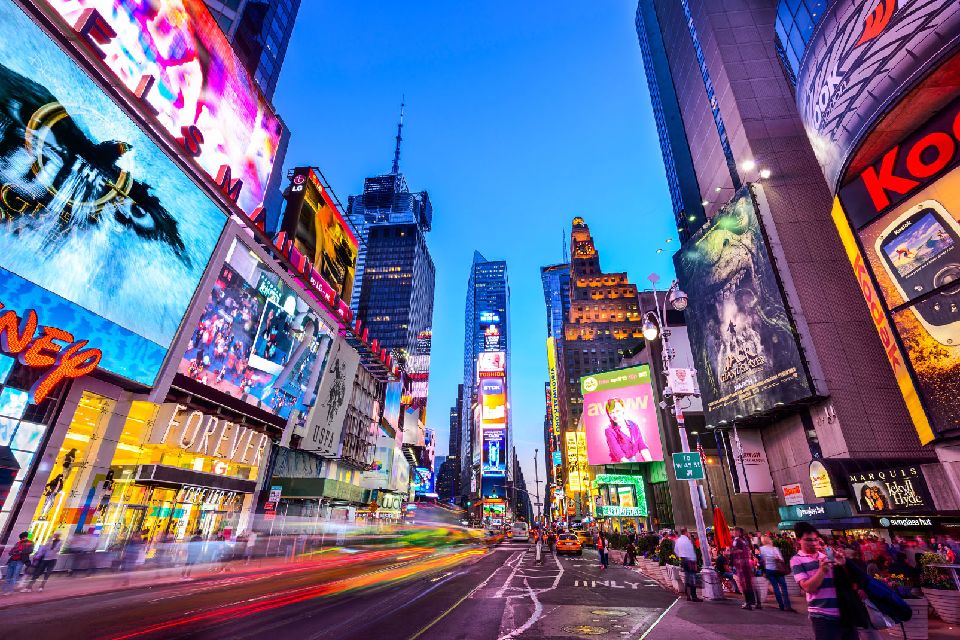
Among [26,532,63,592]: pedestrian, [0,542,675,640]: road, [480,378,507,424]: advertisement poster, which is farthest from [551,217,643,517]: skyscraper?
[26,532,63,592]: pedestrian

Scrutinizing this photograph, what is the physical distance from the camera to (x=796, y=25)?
25.1m

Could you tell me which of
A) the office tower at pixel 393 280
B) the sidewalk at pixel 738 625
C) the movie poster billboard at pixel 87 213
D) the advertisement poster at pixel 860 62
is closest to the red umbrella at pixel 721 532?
the sidewalk at pixel 738 625

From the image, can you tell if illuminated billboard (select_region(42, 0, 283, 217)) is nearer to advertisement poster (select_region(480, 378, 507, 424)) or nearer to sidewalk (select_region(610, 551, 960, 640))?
sidewalk (select_region(610, 551, 960, 640))

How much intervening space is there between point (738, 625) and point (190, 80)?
4029cm

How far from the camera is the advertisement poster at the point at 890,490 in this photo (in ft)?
73.7

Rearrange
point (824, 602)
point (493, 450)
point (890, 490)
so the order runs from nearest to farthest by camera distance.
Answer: point (824, 602), point (890, 490), point (493, 450)

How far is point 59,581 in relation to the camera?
16.9m

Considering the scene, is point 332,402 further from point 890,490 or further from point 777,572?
point 890,490

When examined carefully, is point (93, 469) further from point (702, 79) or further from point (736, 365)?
point (702, 79)

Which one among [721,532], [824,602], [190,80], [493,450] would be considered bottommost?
[824,602]

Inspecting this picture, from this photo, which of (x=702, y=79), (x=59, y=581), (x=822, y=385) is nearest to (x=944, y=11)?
(x=822, y=385)

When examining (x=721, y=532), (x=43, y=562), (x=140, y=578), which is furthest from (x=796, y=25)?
(x=43, y=562)

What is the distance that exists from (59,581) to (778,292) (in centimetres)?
4121

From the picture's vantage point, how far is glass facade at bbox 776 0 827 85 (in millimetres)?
23484
